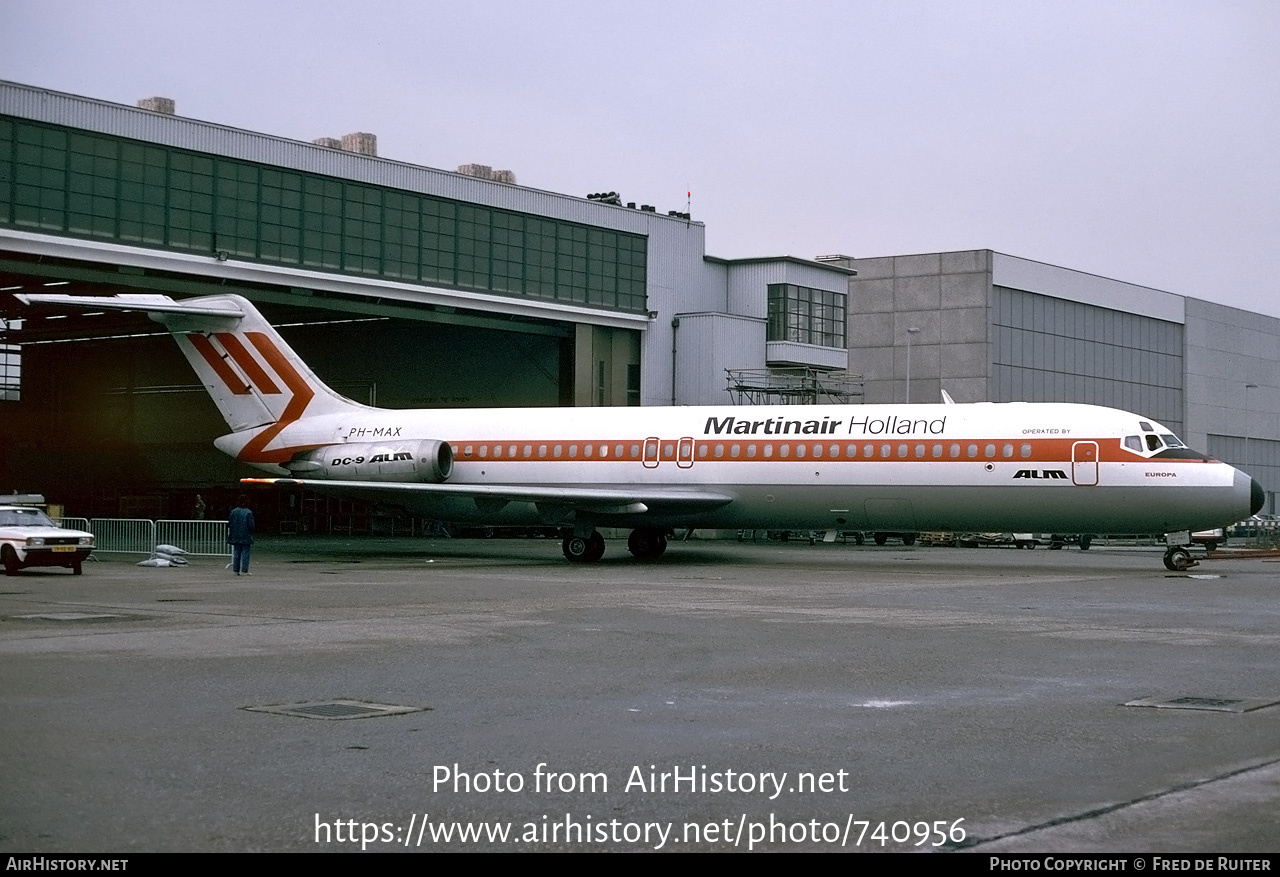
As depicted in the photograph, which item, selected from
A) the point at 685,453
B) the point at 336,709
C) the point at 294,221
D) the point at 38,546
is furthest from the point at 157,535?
the point at 336,709

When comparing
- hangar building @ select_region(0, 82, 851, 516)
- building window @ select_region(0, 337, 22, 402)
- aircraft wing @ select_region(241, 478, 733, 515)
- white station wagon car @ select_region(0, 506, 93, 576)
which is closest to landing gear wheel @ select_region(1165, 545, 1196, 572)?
aircraft wing @ select_region(241, 478, 733, 515)

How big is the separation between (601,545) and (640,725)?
2410cm

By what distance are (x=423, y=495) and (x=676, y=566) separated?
6803mm

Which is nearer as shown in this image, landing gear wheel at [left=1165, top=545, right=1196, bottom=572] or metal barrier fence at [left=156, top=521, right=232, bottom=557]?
landing gear wheel at [left=1165, top=545, right=1196, bottom=572]

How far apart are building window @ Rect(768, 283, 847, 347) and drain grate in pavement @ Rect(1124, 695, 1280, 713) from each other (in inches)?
1738

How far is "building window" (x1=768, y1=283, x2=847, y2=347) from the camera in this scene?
181 ft

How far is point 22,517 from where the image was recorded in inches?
1078

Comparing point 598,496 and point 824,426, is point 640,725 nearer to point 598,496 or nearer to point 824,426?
point 824,426

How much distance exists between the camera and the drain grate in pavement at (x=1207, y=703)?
10766 mm

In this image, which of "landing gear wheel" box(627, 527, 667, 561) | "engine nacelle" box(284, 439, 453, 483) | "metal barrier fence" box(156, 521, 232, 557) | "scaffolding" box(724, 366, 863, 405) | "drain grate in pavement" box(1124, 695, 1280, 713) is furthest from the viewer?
"scaffolding" box(724, 366, 863, 405)

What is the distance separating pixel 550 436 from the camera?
35.0 metres

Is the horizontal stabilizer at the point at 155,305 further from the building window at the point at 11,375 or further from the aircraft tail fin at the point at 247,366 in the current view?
the building window at the point at 11,375

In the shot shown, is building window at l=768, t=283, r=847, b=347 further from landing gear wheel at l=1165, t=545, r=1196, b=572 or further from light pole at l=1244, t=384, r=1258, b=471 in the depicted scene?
light pole at l=1244, t=384, r=1258, b=471

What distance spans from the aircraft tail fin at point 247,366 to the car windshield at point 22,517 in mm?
10277
